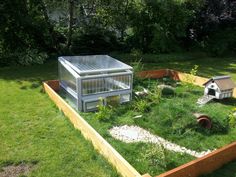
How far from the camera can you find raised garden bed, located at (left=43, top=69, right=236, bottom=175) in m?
4.65

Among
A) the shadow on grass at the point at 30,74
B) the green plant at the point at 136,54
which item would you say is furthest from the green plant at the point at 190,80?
the shadow on grass at the point at 30,74

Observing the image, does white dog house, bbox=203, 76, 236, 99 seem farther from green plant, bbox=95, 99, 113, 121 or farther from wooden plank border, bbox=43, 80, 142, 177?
wooden plank border, bbox=43, 80, 142, 177

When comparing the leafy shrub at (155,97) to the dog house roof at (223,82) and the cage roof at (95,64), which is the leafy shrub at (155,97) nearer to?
the cage roof at (95,64)

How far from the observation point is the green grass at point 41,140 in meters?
4.62

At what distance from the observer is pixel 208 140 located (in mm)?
5500

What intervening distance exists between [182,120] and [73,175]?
2.42 m

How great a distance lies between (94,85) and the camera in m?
6.81

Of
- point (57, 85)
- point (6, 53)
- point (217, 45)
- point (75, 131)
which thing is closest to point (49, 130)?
point (75, 131)

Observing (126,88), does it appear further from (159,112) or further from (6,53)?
(6,53)

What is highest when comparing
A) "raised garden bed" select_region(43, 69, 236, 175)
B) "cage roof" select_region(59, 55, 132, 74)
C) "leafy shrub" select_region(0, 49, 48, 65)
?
"cage roof" select_region(59, 55, 132, 74)

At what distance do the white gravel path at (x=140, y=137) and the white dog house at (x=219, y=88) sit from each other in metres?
2.63

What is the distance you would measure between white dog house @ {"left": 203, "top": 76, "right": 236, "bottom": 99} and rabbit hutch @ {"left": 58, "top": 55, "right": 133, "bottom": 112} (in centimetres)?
206

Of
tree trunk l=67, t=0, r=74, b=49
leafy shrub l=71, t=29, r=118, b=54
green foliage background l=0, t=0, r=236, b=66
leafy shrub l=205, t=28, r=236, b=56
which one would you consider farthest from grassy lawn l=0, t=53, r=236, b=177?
leafy shrub l=205, t=28, r=236, b=56

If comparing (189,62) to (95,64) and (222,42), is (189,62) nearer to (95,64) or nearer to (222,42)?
(222,42)
